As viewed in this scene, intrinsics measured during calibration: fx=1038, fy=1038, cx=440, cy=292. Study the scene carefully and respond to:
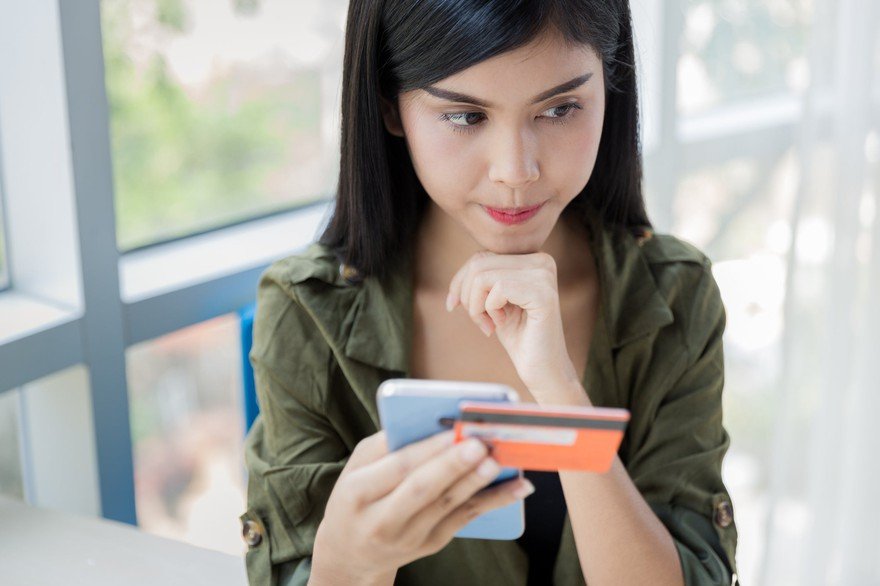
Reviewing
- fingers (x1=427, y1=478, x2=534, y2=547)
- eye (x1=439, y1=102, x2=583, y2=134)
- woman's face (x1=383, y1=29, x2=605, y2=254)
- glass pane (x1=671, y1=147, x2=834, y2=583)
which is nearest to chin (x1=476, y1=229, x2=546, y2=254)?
woman's face (x1=383, y1=29, x2=605, y2=254)

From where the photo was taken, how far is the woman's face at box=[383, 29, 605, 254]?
1.02m

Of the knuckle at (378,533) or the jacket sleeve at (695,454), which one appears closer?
the knuckle at (378,533)

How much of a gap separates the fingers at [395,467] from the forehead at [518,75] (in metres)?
0.37

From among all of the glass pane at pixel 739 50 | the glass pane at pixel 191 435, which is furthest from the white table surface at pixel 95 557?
the glass pane at pixel 739 50

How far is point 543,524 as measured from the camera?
123cm

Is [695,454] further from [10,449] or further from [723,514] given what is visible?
[10,449]

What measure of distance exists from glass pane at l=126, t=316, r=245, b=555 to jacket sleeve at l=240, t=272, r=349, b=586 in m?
0.73

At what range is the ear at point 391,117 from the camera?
1.16 metres

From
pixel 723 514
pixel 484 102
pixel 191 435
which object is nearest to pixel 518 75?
pixel 484 102

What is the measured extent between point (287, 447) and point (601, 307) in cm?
41

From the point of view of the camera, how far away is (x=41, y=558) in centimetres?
115

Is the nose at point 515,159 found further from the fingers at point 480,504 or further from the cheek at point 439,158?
the fingers at point 480,504

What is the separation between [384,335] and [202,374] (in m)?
0.98

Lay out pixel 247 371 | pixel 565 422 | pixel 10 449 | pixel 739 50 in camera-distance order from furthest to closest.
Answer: pixel 739 50 → pixel 10 449 → pixel 247 371 → pixel 565 422
